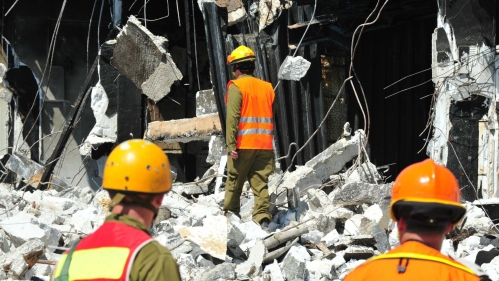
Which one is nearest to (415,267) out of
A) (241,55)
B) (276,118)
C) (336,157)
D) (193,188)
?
(241,55)

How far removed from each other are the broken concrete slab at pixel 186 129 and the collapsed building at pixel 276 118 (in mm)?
19

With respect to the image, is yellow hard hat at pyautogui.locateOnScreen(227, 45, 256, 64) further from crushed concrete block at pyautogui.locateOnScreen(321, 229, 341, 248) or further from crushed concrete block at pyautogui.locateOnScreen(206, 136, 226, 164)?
crushed concrete block at pyautogui.locateOnScreen(206, 136, 226, 164)

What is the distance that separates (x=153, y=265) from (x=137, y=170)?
0.99 feet

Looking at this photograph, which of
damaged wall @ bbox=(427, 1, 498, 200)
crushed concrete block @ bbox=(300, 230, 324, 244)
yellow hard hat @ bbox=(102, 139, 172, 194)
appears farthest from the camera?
damaged wall @ bbox=(427, 1, 498, 200)

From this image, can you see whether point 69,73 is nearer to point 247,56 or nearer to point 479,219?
point 247,56

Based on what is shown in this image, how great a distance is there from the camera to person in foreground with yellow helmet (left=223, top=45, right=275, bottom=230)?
6.96 m

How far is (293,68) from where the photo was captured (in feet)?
30.0

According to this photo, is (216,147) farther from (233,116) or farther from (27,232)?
(27,232)

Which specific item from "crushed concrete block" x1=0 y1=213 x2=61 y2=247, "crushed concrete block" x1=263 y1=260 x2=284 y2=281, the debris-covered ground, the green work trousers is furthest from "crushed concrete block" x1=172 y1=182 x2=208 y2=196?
"crushed concrete block" x1=263 y1=260 x2=284 y2=281

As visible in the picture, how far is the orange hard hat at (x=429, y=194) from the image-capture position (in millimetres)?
2408

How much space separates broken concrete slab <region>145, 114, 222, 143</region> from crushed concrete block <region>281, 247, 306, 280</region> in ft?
13.4

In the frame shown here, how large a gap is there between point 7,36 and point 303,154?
510cm

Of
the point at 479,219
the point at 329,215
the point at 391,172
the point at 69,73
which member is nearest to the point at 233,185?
the point at 329,215

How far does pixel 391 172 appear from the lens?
388 inches
